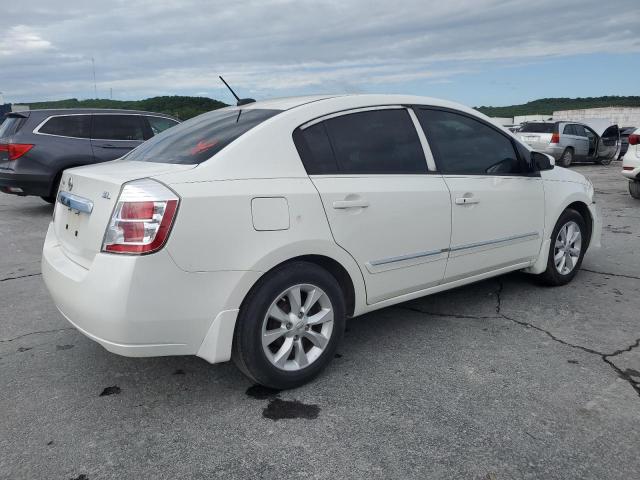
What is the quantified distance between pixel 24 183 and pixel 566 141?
54.3ft

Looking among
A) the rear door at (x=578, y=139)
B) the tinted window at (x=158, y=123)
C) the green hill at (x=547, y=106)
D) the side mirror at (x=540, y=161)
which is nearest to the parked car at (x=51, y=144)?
the tinted window at (x=158, y=123)

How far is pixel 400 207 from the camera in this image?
3.51 meters

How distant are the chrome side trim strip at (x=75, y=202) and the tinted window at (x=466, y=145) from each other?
2.19m

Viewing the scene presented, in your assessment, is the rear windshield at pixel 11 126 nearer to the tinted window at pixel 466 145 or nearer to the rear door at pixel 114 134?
the rear door at pixel 114 134

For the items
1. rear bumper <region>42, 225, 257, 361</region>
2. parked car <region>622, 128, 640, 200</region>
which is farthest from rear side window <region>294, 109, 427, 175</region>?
parked car <region>622, 128, 640, 200</region>

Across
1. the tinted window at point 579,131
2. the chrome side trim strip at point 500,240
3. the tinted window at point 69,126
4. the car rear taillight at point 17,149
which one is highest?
the tinted window at point 69,126

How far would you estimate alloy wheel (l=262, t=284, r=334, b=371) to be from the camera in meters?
3.07

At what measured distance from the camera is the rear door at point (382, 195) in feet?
10.7

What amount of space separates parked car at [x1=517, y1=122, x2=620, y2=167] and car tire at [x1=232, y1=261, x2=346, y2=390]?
1697 cm

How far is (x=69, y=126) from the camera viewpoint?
927 centimetres

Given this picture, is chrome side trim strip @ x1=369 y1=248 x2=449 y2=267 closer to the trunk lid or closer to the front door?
the front door

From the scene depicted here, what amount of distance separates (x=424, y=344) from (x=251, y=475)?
67.8 inches

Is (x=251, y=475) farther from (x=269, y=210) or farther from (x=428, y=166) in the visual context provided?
(x=428, y=166)

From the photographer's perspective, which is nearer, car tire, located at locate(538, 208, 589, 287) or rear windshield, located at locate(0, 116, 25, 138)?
car tire, located at locate(538, 208, 589, 287)
